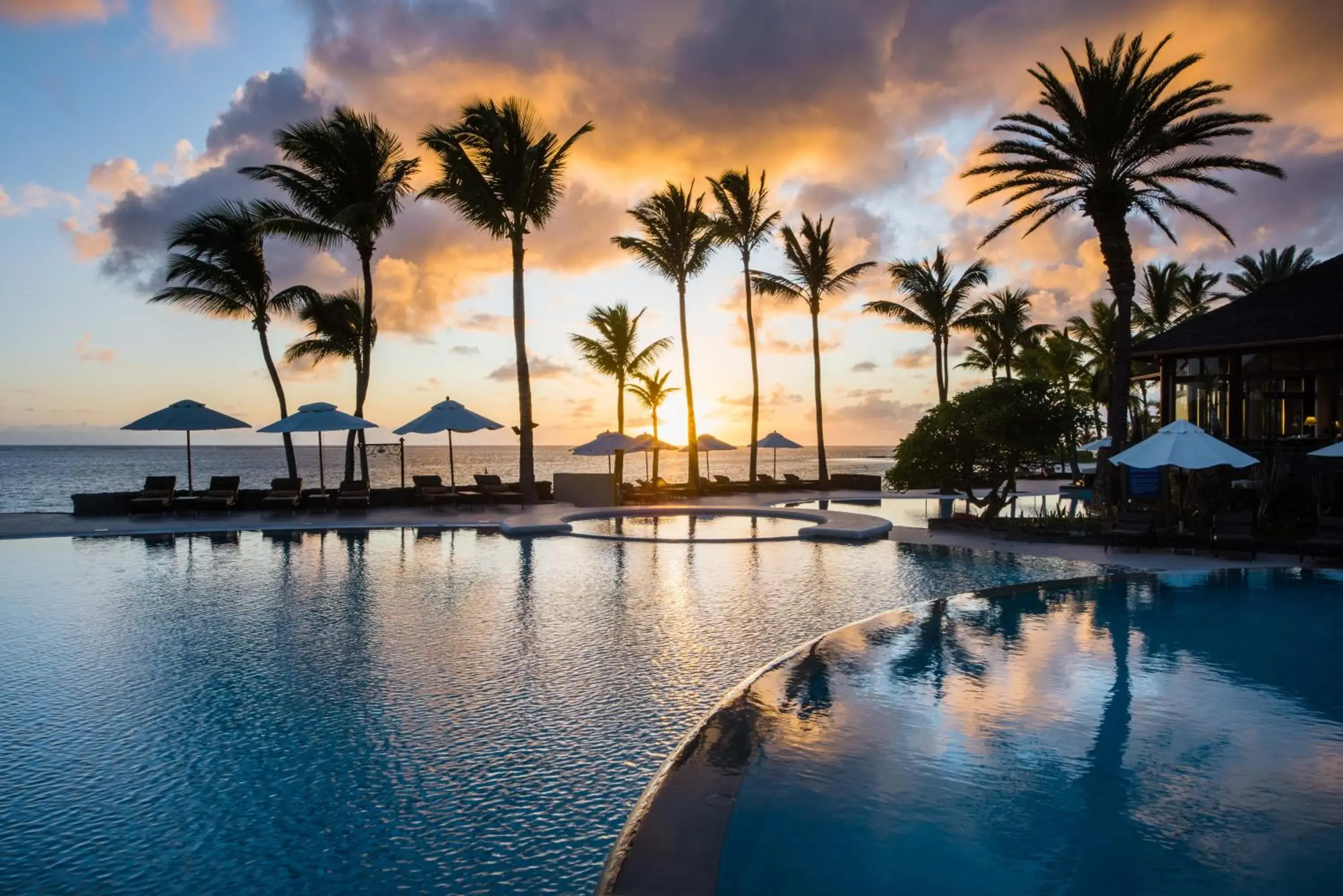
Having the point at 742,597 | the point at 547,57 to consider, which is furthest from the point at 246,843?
the point at 547,57

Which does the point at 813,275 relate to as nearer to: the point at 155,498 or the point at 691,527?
the point at 691,527

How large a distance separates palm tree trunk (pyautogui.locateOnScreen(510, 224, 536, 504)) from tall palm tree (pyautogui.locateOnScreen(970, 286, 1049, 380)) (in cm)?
2932

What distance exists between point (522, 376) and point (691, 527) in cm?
871

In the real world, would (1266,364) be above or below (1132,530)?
above

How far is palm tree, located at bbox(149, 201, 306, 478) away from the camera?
2642cm

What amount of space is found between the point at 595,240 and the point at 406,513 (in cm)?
1585

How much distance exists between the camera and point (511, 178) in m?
24.6

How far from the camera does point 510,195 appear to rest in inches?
973

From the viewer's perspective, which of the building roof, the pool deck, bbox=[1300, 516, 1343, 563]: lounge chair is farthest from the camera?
the building roof

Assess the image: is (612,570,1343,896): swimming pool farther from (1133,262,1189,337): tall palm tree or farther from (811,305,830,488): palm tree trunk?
(1133,262,1189,337): tall palm tree

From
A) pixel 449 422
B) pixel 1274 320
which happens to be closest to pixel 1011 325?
pixel 1274 320

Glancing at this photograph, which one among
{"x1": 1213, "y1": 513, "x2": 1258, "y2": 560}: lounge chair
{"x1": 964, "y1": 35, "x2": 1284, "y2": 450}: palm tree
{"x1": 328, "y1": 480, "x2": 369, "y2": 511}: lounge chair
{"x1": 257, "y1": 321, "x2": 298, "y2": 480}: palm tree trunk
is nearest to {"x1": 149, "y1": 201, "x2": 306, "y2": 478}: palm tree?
{"x1": 257, "y1": 321, "x2": 298, "y2": 480}: palm tree trunk

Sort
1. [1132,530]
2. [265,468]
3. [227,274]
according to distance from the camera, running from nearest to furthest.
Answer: [1132,530] < [227,274] < [265,468]

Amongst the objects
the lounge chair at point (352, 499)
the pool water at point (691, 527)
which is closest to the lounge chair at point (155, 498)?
the lounge chair at point (352, 499)
